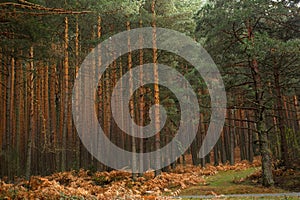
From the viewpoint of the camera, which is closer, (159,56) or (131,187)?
(131,187)

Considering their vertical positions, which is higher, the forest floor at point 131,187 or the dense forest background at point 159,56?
the dense forest background at point 159,56

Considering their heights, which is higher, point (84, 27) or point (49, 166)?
point (84, 27)

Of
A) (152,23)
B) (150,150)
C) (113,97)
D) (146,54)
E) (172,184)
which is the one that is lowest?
(172,184)

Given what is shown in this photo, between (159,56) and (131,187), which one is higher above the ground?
(159,56)

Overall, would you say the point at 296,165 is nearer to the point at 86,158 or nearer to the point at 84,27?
the point at 86,158

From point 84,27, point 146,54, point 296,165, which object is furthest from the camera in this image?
point 84,27

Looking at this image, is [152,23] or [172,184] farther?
[152,23]

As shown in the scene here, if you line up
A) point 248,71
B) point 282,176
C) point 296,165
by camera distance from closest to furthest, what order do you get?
point 282,176 → point 296,165 → point 248,71

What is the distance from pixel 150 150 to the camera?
21609 mm

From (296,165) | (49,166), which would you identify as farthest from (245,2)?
(49,166)

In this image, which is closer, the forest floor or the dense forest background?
the forest floor

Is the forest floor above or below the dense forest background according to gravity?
below

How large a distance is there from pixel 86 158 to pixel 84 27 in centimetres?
872

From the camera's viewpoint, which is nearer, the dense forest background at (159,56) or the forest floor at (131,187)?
the forest floor at (131,187)
